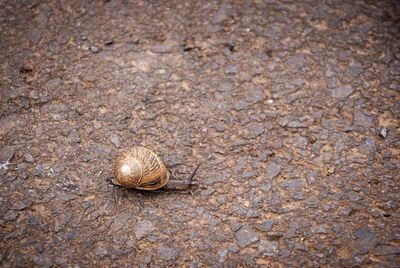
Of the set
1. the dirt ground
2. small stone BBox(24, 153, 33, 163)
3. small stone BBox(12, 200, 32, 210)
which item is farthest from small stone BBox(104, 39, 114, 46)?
small stone BBox(12, 200, 32, 210)

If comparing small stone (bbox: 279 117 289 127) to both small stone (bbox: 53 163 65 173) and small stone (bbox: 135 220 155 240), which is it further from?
small stone (bbox: 53 163 65 173)

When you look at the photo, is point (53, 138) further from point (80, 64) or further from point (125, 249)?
point (125, 249)

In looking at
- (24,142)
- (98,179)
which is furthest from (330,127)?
(24,142)

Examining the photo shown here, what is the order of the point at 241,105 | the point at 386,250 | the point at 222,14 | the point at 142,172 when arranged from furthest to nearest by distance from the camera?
1. the point at 222,14
2. the point at 241,105
3. the point at 142,172
4. the point at 386,250

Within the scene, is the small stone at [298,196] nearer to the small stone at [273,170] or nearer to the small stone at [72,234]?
the small stone at [273,170]

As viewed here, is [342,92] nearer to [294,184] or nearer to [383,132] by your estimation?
[383,132]

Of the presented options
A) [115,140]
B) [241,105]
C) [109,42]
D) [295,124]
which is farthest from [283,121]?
[109,42]
